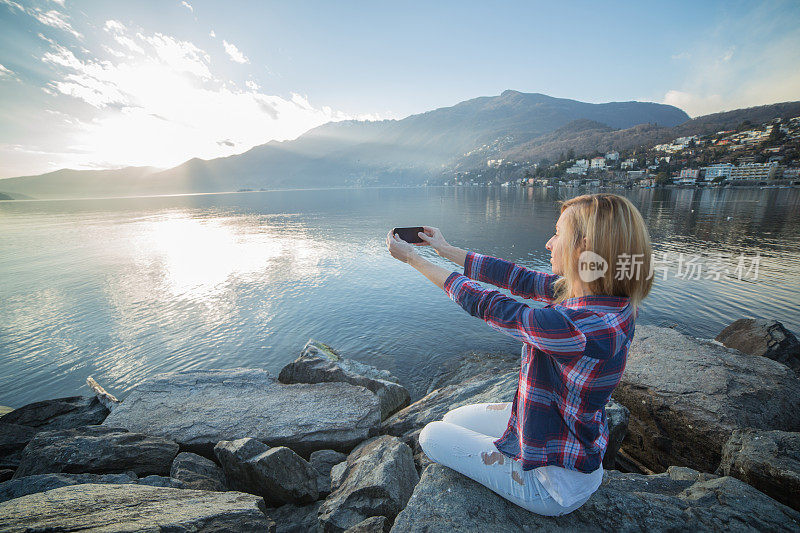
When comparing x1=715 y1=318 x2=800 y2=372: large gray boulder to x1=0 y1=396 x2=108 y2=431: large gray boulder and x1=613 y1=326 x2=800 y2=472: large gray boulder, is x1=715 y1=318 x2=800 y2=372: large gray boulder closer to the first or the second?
x1=613 y1=326 x2=800 y2=472: large gray boulder

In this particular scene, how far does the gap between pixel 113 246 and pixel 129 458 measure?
4574 centimetres

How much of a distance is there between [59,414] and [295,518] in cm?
832

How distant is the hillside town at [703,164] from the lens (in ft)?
356

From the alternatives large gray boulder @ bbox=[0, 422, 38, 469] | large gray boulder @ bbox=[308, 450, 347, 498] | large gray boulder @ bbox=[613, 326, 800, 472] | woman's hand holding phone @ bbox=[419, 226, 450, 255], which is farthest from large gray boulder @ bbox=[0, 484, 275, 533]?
large gray boulder @ bbox=[613, 326, 800, 472]

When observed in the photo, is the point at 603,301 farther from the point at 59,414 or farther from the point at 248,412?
the point at 59,414

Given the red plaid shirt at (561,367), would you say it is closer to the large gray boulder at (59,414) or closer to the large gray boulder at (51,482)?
the large gray boulder at (51,482)

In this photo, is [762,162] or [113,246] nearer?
[113,246]

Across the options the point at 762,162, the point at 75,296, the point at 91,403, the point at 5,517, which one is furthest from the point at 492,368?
the point at 762,162

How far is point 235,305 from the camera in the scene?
19.7 m

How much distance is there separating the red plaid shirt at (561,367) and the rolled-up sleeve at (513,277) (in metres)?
0.96

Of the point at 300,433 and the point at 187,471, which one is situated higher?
the point at 187,471

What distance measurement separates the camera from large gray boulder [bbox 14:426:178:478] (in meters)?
5.46

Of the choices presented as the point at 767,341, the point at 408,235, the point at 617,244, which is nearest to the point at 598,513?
the point at 617,244

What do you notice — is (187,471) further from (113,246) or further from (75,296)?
(113,246)
